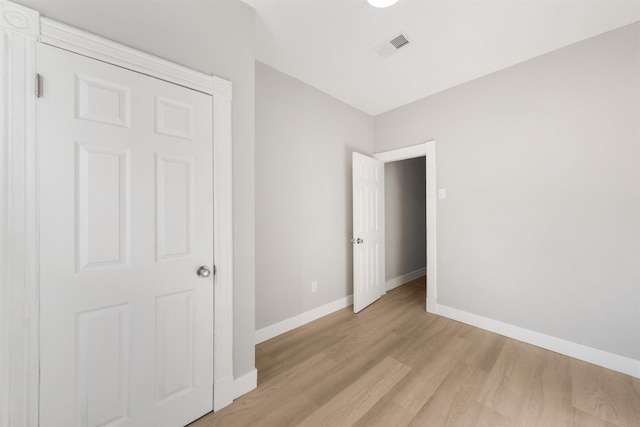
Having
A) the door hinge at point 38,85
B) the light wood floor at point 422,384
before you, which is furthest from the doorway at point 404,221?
the door hinge at point 38,85

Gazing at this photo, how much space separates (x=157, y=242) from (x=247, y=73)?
4.12ft

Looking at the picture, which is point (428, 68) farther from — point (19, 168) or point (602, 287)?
point (19, 168)

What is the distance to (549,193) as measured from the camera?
6.80 feet

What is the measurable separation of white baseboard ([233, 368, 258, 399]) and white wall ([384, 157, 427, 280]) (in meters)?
2.50

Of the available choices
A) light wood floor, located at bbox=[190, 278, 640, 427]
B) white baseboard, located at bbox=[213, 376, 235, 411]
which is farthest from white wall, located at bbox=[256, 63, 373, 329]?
white baseboard, located at bbox=[213, 376, 235, 411]

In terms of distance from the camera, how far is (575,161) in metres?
1.95

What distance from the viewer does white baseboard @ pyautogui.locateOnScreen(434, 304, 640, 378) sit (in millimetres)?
1761

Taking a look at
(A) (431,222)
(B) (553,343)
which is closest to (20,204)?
(A) (431,222)

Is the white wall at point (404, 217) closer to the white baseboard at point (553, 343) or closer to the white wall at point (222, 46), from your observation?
the white baseboard at point (553, 343)

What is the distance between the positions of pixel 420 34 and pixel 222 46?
1.57 meters

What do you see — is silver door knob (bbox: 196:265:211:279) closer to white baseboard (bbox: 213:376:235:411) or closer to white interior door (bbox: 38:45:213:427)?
white interior door (bbox: 38:45:213:427)

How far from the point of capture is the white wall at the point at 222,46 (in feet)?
3.69

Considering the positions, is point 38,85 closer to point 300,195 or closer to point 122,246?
point 122,246

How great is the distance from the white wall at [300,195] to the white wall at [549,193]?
1167mm
